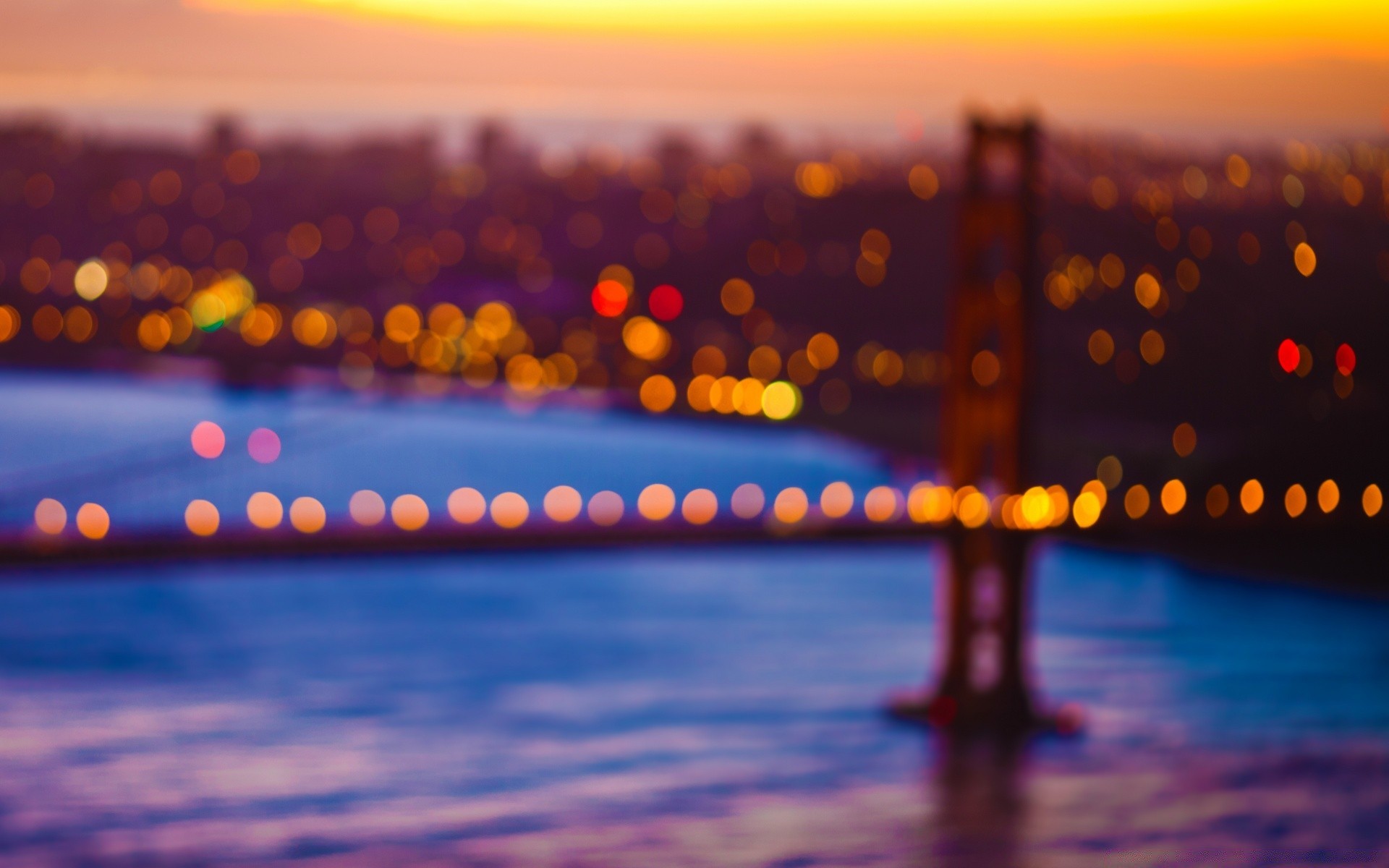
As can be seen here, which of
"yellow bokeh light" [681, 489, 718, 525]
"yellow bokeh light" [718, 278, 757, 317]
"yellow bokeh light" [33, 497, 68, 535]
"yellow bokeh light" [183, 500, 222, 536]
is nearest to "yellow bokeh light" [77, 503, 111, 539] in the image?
"yellow bokeh light" [33, 497, 68, 535]

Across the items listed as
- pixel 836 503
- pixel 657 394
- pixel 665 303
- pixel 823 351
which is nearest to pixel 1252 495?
pixel 823 351

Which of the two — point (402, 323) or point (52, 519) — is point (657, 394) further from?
point (52, 519)

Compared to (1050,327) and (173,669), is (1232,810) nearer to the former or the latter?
(1050,327)

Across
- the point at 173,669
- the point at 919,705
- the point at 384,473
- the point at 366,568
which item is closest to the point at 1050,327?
the point at 919,705

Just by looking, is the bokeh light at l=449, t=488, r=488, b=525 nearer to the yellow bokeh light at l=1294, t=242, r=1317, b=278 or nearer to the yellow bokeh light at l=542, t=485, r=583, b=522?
the yellow bokeh light at l=542, t=485, r=583, b=522

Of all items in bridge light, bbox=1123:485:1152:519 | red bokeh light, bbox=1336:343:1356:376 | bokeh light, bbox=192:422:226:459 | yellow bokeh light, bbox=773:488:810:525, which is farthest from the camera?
bokeh light, bbox=192:422:226:459

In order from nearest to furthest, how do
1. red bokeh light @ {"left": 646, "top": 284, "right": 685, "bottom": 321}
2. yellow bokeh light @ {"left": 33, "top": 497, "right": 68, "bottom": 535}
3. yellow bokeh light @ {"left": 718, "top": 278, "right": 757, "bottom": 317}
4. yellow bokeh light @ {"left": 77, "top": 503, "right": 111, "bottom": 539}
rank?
yellow bokeh light @ {"left": 33, "top": 497, "right": 68, "bottom": 535}, yellow bokeh light @ {"left": 77, "top": 503, "right": 111, "bottom": 539}, red bokeh light @ {"left": 646, "top": 284, "right": 685, "bottom": 321}, yellow bokeh light @ {"left": 718, "top": 278, "right": 757, "bottom": 317}
